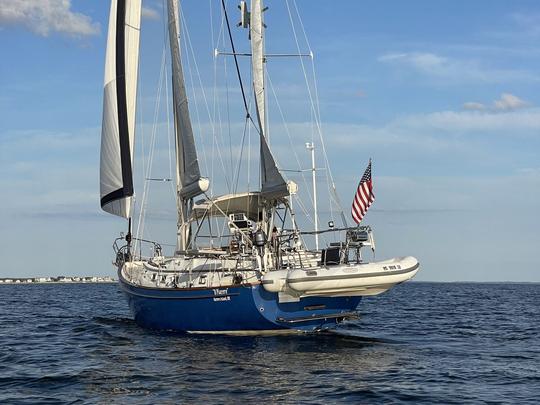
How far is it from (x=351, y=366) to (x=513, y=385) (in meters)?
3.89

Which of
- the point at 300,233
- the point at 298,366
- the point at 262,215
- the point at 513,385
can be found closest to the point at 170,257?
the point at 262,215

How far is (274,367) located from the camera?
17609 millimetres

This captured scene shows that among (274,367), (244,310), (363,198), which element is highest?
(363,198)

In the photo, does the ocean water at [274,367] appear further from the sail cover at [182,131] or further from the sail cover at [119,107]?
the sail cover at [182,131]

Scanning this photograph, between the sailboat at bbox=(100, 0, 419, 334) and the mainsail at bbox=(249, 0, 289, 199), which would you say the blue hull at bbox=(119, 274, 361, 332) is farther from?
the mainsail at bbox=(249, 0, 289, 199)

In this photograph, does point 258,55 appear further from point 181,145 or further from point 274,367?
point 274,367

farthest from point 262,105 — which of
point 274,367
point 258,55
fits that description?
point 274,367

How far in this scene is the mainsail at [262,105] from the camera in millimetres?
23797

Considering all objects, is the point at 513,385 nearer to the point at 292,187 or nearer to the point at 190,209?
the point at 292,187

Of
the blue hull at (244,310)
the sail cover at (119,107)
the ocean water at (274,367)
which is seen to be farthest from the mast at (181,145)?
the ocean water at (274,367)

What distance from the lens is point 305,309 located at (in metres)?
21.7

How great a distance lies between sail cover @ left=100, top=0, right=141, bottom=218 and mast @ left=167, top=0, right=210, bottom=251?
1.70 meters

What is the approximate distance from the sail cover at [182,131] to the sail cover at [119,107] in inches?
67.5

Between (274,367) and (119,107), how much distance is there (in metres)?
13.4
